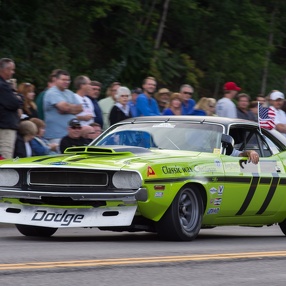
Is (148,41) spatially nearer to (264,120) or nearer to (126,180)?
(264,120)

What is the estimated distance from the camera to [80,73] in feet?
85.5

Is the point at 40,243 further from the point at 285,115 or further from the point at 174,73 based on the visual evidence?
the point at 174,73

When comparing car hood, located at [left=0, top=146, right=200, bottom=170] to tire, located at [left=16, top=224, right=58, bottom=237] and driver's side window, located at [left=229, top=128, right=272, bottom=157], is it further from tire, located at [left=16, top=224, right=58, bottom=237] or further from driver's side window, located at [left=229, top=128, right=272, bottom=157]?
driver's side window, located at [left=229, top=128, right=272, bottom=157]

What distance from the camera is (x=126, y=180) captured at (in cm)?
1136

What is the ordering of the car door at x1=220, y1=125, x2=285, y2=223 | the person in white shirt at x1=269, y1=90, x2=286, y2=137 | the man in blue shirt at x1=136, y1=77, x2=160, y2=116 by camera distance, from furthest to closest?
the person in white shirt at x1=269, y1=90, x2=286, y2=137 → the man in blue shirt at x1=136, y1=77, x2=160, y2=116 → the car door at x1=220, y1=125, x2=285, y2=223

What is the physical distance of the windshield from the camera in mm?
12648

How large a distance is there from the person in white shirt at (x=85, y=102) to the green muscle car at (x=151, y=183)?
117 inches

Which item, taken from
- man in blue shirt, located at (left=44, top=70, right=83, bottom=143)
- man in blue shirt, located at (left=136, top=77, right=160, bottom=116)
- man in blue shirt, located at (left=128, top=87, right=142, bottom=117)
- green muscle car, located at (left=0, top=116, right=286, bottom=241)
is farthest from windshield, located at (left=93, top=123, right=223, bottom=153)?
man in blue shirt, located at (left=128, top=87, right=142, bottom=117)

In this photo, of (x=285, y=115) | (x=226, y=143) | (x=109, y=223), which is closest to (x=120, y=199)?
(x=109, y=223)

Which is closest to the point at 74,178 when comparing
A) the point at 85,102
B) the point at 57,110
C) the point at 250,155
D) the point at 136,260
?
the point at 136,260

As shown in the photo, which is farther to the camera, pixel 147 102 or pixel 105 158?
pixel 147 102

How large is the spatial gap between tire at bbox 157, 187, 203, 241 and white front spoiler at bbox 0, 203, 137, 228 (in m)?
0.45

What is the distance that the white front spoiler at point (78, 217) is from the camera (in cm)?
1125

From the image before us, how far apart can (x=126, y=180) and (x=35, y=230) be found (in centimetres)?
141
